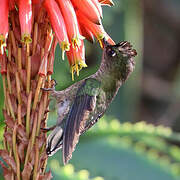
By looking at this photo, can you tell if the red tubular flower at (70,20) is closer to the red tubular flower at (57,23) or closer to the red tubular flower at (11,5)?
the red tubular flower at (57,23)

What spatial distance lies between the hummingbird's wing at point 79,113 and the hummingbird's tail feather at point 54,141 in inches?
1.1

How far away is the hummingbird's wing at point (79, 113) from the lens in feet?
4.55

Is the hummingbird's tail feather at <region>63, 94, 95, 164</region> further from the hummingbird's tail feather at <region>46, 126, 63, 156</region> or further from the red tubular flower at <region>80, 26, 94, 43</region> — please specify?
the red tubular flower at <region>80, 26, 94, 43</region>

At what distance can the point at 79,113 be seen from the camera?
1.50 m

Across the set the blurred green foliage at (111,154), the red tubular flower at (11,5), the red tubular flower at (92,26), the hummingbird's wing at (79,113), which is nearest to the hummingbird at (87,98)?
the hummingbird's wing at (79,113)

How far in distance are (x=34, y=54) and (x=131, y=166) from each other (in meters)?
1.80

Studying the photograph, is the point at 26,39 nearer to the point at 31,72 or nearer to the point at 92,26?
the point at 31,72

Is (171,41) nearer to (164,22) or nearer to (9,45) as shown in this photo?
(164,22)

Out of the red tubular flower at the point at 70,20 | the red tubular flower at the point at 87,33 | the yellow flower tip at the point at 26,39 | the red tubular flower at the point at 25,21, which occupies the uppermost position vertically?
the red tubular flower at the point at 87,33

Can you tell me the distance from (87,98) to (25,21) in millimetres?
377

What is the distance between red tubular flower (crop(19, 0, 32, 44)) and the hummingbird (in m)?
0.18

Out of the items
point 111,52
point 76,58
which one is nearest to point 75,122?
point 76,58

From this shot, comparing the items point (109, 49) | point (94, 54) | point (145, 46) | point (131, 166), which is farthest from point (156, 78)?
point (109, 49)

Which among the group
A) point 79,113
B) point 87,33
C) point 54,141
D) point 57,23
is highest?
point 87,33
